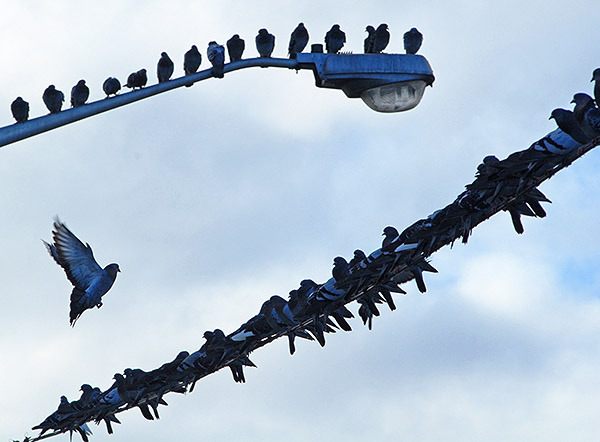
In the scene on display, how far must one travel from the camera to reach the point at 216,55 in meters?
12.2

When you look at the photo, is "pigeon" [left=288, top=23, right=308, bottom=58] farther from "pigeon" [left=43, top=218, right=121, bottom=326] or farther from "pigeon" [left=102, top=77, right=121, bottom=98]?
"pigeon" [left=43, top=218, right=121, bottom=326]

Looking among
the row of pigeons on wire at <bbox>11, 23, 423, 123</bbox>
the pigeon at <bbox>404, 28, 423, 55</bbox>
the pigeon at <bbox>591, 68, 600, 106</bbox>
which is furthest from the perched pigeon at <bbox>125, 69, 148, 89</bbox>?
the pigeon at <bbox>591, 68, 600, 106</bbox>

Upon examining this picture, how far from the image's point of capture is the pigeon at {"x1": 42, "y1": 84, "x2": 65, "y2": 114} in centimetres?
1106

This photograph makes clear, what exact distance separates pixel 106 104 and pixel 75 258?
19.6ft

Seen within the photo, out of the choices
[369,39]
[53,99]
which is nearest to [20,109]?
[53,99]

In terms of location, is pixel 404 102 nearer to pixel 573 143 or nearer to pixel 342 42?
pixel 342 42

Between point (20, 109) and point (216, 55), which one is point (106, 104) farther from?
point (216, 55)

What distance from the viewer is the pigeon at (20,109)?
10.8 meters

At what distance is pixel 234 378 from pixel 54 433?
3208 mm

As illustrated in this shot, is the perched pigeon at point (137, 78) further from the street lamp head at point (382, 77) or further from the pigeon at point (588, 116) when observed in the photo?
the pigeon at point (588, 116)

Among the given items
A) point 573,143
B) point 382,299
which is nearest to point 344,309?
point 382,299

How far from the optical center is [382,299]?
12.4 metres

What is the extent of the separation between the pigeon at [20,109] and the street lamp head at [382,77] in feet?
8.14

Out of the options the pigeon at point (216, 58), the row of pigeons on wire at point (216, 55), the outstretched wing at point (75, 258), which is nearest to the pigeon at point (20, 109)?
the row of pigeons on wire at point (216, 55)
